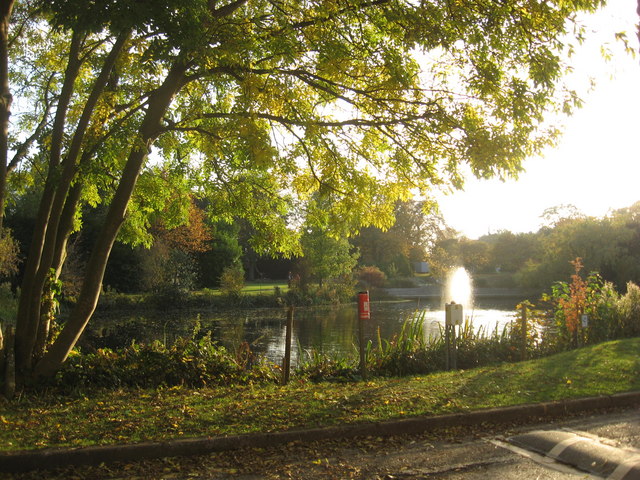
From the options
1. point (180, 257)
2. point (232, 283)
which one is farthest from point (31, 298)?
point (232, 283)

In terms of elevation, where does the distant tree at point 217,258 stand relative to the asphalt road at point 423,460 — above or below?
above

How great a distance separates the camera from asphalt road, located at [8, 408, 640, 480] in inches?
199

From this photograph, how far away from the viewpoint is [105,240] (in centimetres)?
848

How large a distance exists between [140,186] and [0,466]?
6.25 metres

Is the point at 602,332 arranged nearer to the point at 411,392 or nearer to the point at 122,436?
the point at 411,392

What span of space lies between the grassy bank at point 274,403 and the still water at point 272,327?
670cm

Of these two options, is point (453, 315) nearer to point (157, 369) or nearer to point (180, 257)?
point (157, 369)

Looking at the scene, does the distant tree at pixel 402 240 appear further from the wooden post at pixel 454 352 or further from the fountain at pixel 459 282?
the wooden post at pixel 454 352

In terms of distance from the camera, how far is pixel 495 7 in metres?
7.84

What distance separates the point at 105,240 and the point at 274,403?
352 cm

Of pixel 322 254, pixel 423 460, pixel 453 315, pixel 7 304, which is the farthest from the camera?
pixel 322 254

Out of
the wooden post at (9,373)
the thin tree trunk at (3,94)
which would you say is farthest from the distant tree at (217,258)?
the thin tree trunk at (3,94)

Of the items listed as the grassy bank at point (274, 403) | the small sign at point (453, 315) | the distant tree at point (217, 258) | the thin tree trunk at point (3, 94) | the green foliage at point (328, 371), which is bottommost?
the green foliage at point (328, 371)

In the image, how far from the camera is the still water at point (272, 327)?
A: 64.2 ft
